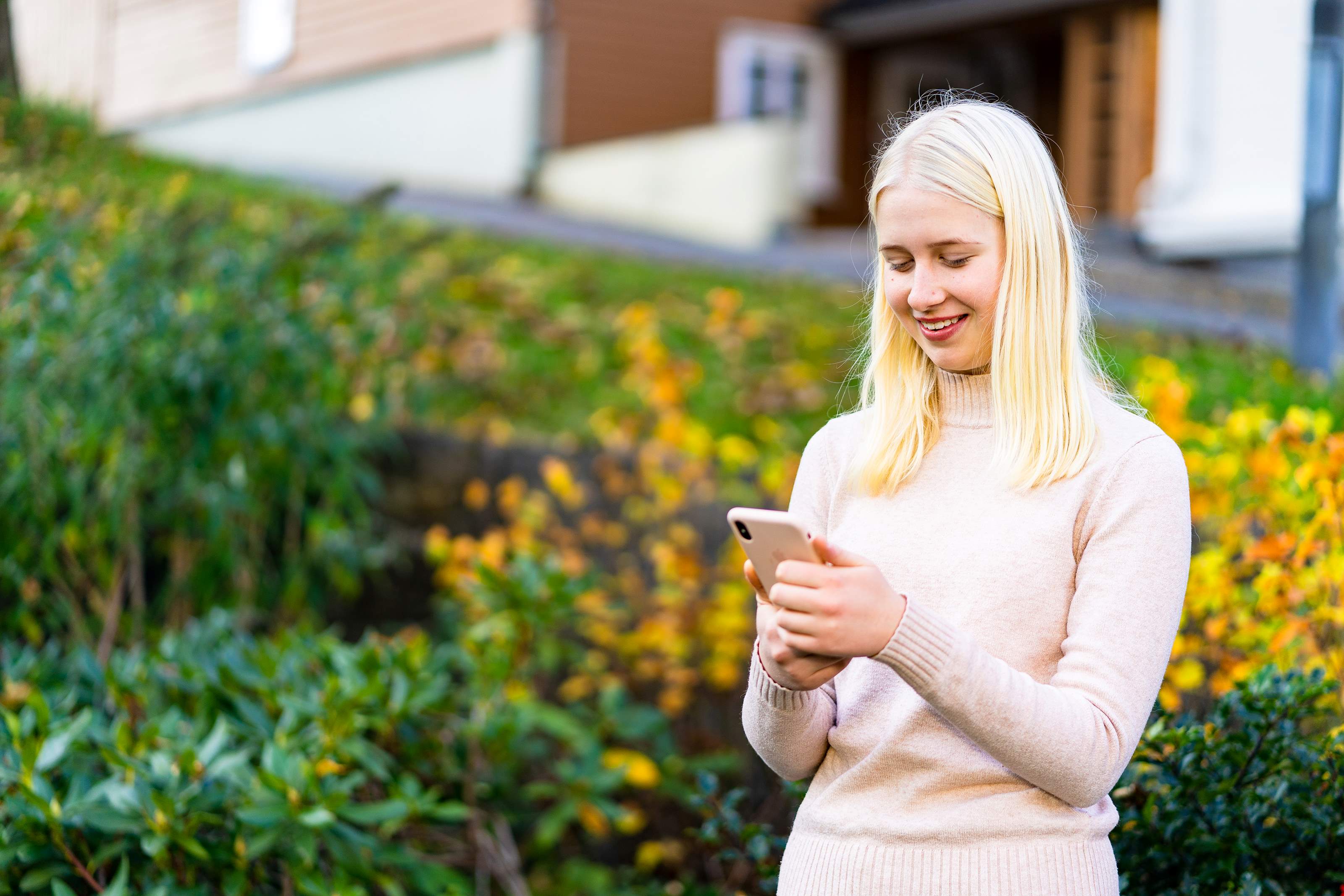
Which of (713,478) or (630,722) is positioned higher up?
(713,478)

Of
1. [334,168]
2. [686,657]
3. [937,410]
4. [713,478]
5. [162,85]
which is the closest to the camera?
[937,410]

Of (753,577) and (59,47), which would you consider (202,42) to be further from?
(753,577)

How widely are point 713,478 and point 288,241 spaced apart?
5.15ft

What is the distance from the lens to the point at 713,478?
4.52m

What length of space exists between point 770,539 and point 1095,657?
A: 35 centimetres

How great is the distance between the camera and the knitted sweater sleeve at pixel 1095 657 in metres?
1.32

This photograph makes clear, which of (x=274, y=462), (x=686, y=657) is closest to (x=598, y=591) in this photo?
(x=686, y=657)

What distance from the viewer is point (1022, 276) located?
1.44 metres

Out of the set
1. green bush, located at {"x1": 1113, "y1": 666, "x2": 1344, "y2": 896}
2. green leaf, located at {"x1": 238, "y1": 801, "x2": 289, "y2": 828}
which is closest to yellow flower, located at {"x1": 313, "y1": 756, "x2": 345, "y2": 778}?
green leaf, located at {"x1": 238, "y1": 801, "x2": 289, "y2": 828}

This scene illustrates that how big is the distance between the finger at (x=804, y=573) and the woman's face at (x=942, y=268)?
13.5 inches

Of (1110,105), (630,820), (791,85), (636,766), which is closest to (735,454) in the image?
(636,766)

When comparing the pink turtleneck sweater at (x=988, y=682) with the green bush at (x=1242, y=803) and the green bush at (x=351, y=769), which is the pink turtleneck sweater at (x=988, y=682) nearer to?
the green bush at (x=1242, y=803)

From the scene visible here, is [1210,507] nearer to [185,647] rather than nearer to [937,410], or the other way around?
[937,410]

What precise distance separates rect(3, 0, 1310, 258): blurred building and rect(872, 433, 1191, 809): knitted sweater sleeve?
7507 mm
